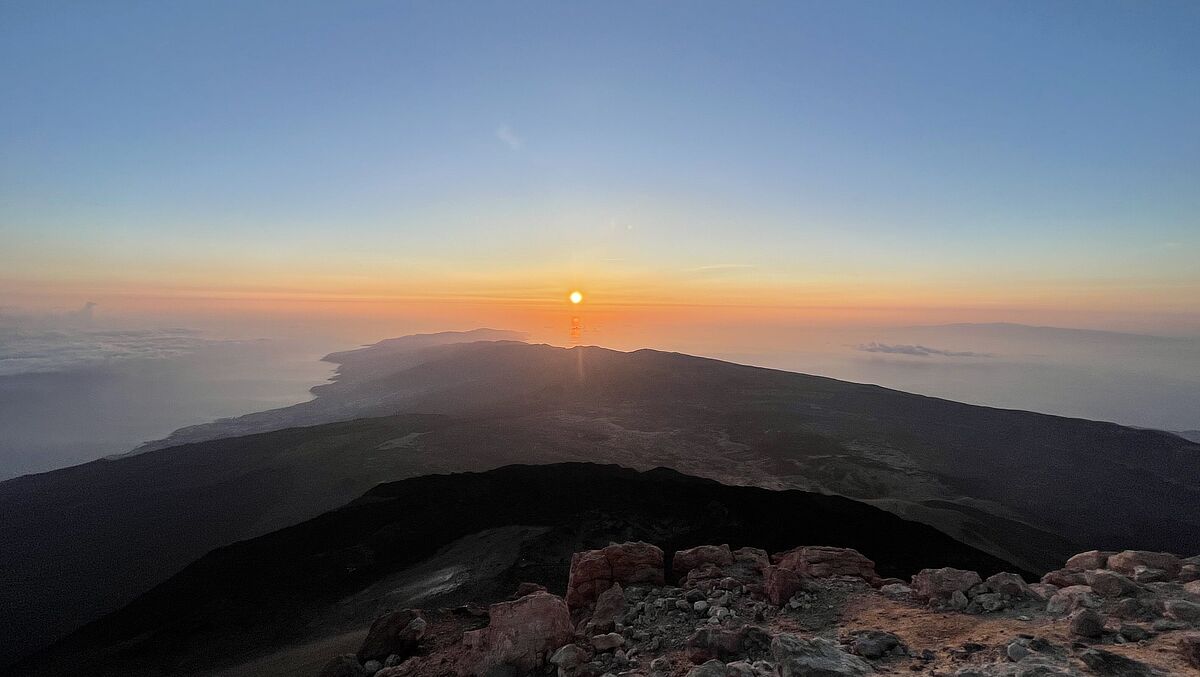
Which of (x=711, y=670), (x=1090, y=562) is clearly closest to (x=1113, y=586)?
(x=1090, y=562)

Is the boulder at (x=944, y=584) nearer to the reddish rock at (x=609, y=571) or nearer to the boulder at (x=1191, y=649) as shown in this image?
the boulder at (x=1191, y=649)

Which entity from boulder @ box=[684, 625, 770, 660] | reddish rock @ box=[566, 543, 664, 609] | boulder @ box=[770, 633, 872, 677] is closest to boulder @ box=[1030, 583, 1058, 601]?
boulder @ box=[770, 633, 872, 677]

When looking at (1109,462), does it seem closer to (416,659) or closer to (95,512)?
(416,659)

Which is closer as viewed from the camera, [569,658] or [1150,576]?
[569,658]

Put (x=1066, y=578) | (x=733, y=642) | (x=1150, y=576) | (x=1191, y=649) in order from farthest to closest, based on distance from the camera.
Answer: (x=1066, y=578) → (x=1150, y=576) → (x=733, y=642) → (x=1191, y=649)

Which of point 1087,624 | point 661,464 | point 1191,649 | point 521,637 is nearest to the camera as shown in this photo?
point 1191,649

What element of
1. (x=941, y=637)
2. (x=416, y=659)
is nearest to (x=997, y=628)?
(x=941, y=637)

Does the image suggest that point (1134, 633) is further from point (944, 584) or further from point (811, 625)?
point (811, 625)
